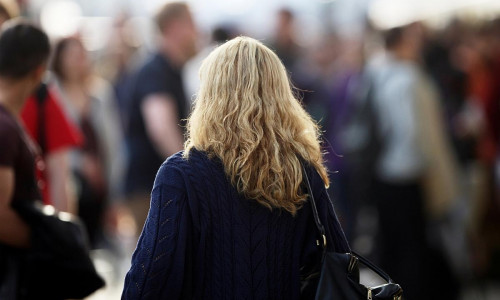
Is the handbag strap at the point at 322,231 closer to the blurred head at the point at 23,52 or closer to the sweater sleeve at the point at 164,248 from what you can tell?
the sweater sleeve at the point at 164,248

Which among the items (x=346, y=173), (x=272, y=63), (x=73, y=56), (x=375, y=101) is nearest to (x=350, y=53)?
(x=346, y=173)

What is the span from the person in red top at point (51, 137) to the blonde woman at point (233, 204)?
5.37ft

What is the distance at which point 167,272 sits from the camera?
3.11 m

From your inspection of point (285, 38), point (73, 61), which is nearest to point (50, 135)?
point (73, 61)

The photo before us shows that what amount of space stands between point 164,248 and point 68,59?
4.02 metres

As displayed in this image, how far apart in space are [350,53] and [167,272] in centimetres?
775

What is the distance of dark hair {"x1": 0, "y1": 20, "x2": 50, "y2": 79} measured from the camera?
3.97 meters

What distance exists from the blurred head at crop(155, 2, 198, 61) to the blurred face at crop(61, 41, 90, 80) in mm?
650

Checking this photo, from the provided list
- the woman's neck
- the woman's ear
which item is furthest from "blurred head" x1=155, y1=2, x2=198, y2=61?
the woman's neck

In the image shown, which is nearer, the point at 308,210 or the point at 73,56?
the point at 308,210

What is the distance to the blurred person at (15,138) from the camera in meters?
3.74

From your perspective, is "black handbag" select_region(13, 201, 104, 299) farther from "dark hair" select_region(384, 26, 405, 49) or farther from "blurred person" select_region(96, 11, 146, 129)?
"blurred person" select_region(96, 11, 146, 129)

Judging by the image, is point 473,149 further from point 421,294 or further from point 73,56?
point 73,56

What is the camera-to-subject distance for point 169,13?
21.7 ft
